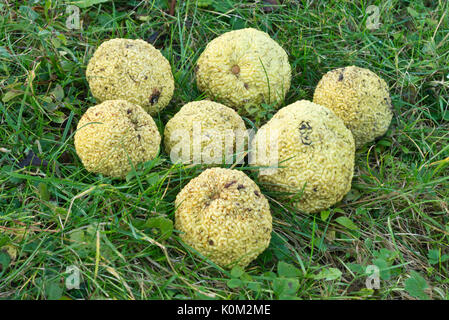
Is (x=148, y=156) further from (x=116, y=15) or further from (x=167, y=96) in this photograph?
(x=116, y=15)

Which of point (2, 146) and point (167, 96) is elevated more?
point (167, 96)

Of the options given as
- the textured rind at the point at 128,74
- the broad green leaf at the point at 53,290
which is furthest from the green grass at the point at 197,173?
the textured rind at the point at 128,74

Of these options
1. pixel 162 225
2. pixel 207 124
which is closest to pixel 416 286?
pixel 162 225

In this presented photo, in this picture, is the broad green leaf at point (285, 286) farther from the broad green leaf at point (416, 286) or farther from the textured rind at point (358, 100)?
the textured rind at point (358, 100)

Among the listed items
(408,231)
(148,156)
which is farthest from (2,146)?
(408,231)

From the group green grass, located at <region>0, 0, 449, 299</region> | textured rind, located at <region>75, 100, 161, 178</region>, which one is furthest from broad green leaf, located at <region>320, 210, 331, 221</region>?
textured rind, located at <region>75, 100, 161, 178</region>

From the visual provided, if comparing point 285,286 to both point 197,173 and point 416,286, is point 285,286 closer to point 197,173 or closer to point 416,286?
point 416,286

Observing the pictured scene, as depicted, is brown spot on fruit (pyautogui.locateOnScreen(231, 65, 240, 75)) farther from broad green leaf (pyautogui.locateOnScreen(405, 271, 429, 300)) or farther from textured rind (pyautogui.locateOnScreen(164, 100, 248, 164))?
broad green leaf (pyautogui.locateOnScreen(405, 271, 429, 300))
